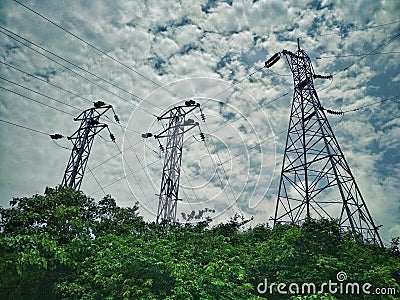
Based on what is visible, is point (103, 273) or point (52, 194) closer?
point (103, 273)

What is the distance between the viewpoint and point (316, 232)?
11.5 m

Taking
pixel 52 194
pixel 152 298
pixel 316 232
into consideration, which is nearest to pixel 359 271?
pixel 316 232

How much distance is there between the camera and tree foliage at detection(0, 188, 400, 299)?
30.5ft

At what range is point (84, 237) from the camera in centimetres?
1185

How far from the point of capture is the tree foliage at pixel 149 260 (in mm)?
9305

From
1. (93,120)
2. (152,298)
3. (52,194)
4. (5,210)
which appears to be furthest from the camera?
(93,120)

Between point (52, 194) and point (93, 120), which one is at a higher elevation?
point (93, 120)

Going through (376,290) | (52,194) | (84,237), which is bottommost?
(376,290)

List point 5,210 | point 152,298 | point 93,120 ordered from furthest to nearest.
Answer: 1. point 93,120
2. point 5,210
3. point 152,298

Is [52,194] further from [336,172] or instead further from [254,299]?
[336,172]

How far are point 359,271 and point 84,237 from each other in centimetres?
847

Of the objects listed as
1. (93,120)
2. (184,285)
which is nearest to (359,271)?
(184,285)

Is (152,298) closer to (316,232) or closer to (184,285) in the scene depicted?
(184,285)

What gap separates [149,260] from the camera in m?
9.85
